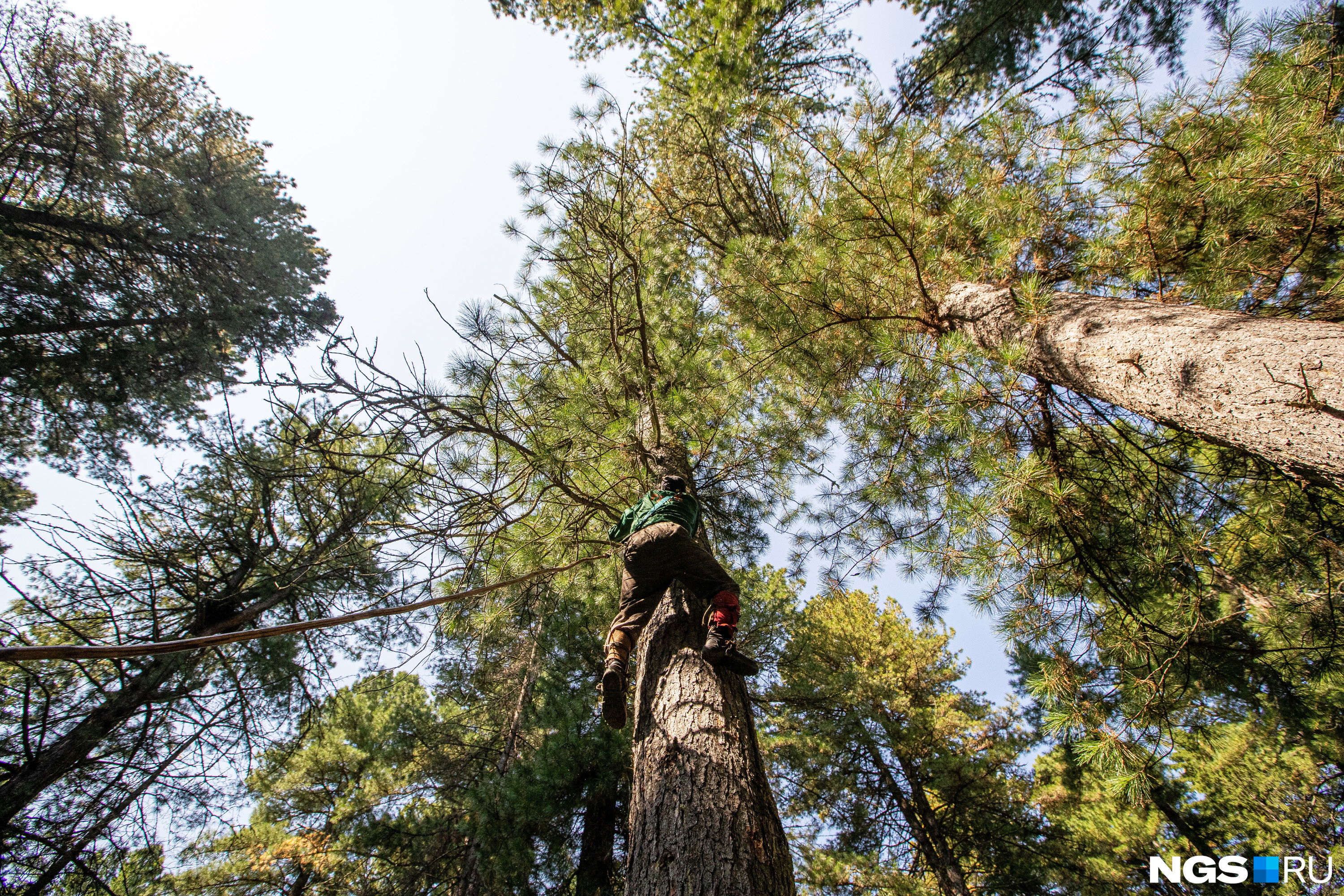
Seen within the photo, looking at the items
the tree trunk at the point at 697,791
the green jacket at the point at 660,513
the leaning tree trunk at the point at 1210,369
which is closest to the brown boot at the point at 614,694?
the tree trunk at the point at 697,791

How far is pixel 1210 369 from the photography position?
2.00 meters

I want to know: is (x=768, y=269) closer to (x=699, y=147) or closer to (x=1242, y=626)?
(x=699, y=147)

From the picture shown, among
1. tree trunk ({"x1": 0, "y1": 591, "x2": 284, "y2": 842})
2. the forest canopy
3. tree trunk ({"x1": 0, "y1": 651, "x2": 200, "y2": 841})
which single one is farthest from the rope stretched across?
tree trunk ({"x1": 0, "y1": 651, "x2": 200, "y2": 841})

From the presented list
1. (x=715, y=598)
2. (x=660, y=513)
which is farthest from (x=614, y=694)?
(x=660, y=513)

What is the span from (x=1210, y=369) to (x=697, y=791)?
106 inches

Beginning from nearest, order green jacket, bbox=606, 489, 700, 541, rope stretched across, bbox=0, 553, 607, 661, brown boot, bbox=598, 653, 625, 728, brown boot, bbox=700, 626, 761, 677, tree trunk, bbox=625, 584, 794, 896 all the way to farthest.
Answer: rope stretched across, bbox=0, 553, 607, 661
tree trunk, bbox=625, 584, 794, 896
brown boot, bbox=700, 626, 761, 677
brown boot, bbox=598, 653, 625, 728
green jacket, bbox=606, 489, 700, 541

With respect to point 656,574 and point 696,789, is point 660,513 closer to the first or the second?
point 656,574

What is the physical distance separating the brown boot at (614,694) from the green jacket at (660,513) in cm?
81

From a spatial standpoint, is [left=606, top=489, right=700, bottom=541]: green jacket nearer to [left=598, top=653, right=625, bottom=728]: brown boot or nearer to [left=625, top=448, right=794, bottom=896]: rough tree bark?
[left=625, top=448, right=794, bottom=896]: rough tree bark

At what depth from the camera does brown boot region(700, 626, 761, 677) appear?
7.98 ft

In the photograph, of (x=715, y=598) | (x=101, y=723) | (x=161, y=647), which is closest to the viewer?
(x=161, y=647)

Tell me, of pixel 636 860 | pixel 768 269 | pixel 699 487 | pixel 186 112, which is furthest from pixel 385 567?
pixel 186 112

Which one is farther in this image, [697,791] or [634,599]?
[634,599]

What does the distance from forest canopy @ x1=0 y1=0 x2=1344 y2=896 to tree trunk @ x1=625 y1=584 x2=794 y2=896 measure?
2 cm
